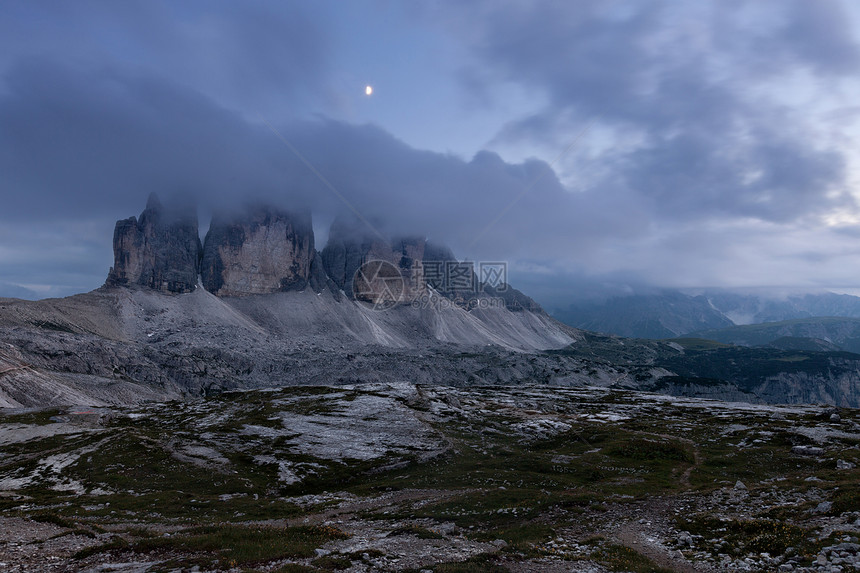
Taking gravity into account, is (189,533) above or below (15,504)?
above

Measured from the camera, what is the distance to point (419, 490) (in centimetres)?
4059

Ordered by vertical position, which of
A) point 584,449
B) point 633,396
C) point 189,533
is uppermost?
point 189,533

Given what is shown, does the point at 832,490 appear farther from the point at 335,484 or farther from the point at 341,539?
the point at 335,484

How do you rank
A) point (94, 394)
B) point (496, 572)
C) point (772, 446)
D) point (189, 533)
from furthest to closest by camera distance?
point (94, 394) → point (772, 446) → point (189, 533) → point (496, 572)

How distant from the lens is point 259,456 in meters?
57.7

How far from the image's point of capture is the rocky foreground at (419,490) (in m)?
19.3

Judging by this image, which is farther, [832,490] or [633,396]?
[633,396]

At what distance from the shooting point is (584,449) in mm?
58031

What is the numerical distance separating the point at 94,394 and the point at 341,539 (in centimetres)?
13000

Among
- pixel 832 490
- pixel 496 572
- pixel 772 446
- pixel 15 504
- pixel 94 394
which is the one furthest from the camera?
pixel 94 394

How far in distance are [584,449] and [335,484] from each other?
34.3 meters

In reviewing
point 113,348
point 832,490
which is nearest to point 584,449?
point 832,490

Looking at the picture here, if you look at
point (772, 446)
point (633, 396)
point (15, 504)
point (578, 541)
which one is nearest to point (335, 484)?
point (15, 504)

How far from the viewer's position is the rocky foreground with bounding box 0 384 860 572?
19.3m
